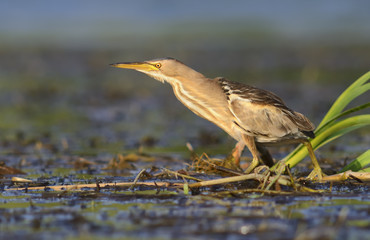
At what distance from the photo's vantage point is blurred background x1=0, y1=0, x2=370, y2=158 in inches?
349

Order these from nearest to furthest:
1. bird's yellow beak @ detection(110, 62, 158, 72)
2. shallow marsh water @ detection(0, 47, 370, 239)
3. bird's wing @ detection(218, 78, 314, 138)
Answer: shallow marsh water @ detection(0, 47, 370, 239), bird's wing @ detection(218, 78, 314, 138), bird's yellow beak @ detection(110, 62, 158, 72)

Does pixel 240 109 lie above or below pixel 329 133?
above

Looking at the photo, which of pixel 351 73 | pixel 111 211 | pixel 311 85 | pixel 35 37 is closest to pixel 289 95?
pixel 311 85

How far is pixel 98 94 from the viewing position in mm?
12648

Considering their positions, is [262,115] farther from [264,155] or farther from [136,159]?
[136,159]

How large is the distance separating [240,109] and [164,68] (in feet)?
2.42

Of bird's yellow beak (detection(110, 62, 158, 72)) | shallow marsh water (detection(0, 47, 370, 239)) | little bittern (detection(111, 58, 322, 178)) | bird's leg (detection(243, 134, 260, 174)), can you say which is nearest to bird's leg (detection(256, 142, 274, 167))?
little bittern (detection(111, 58, 322, 178))

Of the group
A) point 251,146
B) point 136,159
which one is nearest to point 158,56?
point 136,159

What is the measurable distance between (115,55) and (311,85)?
6.74 meters

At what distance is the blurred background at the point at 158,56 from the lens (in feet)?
29.1

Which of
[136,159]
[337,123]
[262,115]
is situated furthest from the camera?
[136,159]

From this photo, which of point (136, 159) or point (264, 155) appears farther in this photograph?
point (136, 159)

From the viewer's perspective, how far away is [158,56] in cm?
1758

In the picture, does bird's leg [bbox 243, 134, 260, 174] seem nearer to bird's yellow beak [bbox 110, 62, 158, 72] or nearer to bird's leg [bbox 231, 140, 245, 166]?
bird's leg [bbox 231, 140, 245, 166]
